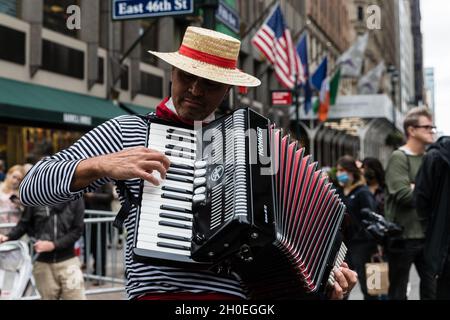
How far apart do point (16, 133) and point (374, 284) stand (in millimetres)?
10674

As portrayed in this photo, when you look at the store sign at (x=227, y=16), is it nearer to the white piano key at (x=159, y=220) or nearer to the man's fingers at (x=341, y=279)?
the man's fingers at (x=341, y=279)

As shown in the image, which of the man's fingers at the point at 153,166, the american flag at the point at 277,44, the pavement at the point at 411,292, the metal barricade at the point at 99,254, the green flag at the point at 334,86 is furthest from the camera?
the green flag at the point at 334,86

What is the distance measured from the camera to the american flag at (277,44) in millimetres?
17938

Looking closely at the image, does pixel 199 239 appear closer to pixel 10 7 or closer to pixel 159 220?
pixel 159 220

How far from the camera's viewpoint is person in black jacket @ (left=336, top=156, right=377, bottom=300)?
8133 mm

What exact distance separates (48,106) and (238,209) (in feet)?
45.3

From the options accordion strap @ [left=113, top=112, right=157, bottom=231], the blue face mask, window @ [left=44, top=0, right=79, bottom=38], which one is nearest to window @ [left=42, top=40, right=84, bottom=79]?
window @ [left=44, top=0, right=79, bottom=38]

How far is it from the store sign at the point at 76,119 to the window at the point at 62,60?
5.49ft

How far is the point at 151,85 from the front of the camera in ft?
76.1

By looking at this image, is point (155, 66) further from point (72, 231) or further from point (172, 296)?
point (172, 296)

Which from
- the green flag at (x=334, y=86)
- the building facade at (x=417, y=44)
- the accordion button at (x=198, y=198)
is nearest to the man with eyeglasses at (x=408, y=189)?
the accordion button at (x=198, y=198)

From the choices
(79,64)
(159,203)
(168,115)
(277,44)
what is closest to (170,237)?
(159,203)

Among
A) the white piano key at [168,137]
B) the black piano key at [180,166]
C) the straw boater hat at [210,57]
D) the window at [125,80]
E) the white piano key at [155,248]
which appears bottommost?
the white piano key at [155,248]

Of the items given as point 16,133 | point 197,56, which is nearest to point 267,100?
point 16,133
